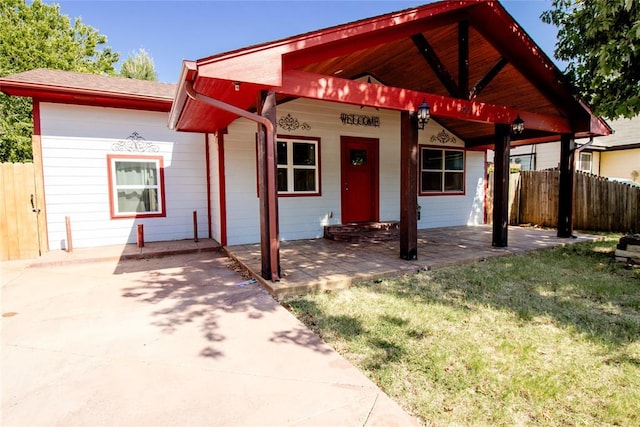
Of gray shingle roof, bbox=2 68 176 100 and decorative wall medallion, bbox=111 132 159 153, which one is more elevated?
gray shingle roof, bbox=2 68 176 100

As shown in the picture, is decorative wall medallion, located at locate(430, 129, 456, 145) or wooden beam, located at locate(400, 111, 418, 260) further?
decorative wall medallion, located at locate(430, 129, 456, 145)

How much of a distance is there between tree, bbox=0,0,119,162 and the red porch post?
15.5 m

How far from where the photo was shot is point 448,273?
4.64 m

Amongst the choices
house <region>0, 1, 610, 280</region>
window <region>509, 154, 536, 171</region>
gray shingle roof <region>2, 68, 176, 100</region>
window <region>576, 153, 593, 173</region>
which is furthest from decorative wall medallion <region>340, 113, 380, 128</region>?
window <region>576, 153, 593, 173</region>

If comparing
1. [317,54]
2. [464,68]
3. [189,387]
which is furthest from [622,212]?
[189,387]

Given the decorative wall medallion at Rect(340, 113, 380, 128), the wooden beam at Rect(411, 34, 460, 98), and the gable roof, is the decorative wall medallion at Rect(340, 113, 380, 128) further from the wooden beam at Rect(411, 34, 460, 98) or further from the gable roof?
the wooden beam at Rect(411, 34, 460, 98)

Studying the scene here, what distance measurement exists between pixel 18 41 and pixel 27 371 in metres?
20.2

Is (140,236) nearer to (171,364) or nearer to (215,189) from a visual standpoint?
(215,189)

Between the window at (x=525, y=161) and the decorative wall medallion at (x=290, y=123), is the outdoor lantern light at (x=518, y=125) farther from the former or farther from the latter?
the window at (x=525, y=161)

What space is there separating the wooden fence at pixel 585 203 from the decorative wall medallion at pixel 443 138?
111 inches

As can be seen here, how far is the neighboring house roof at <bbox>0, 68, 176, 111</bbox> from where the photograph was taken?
18.3ft

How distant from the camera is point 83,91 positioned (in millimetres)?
5781

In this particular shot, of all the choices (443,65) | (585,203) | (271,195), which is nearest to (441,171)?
(443,65)

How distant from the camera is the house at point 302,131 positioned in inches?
173
